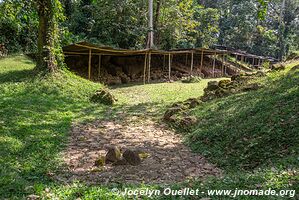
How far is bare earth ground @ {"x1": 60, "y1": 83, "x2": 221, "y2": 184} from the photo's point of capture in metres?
5.12

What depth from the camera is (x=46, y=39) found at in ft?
43.8

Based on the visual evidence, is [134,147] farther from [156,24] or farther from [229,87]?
[156,24]

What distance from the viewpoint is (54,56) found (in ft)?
44.7

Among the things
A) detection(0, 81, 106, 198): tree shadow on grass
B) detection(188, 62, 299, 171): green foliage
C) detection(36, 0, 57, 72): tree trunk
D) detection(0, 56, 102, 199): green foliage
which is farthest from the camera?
detection(36, 0, 57, 72): tree trunk

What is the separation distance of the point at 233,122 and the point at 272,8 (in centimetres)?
4450

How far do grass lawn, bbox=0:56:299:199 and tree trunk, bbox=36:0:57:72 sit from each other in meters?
1.19

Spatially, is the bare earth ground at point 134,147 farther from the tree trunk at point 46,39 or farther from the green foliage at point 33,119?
the tree trunk at point 46,39

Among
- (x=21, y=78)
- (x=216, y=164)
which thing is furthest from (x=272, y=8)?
(x=216, y=164)

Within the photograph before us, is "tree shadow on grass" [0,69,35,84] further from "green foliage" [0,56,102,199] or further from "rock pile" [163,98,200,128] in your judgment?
"rock pile" [163,98,200,128]

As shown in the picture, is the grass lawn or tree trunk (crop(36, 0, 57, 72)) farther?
tree trunk (crop(36, 0, 57, 72))

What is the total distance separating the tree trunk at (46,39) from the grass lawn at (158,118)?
1191mm

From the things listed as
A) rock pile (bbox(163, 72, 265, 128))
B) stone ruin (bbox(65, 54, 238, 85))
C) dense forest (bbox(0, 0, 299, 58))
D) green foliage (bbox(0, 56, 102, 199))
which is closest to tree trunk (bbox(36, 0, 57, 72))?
dense forest (bbox(0, 0, 299, 58))

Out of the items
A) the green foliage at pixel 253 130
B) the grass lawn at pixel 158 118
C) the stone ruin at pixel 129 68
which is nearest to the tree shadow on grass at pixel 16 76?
the grass lawn at pixel 158 118

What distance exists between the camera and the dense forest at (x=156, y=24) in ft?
49.7
